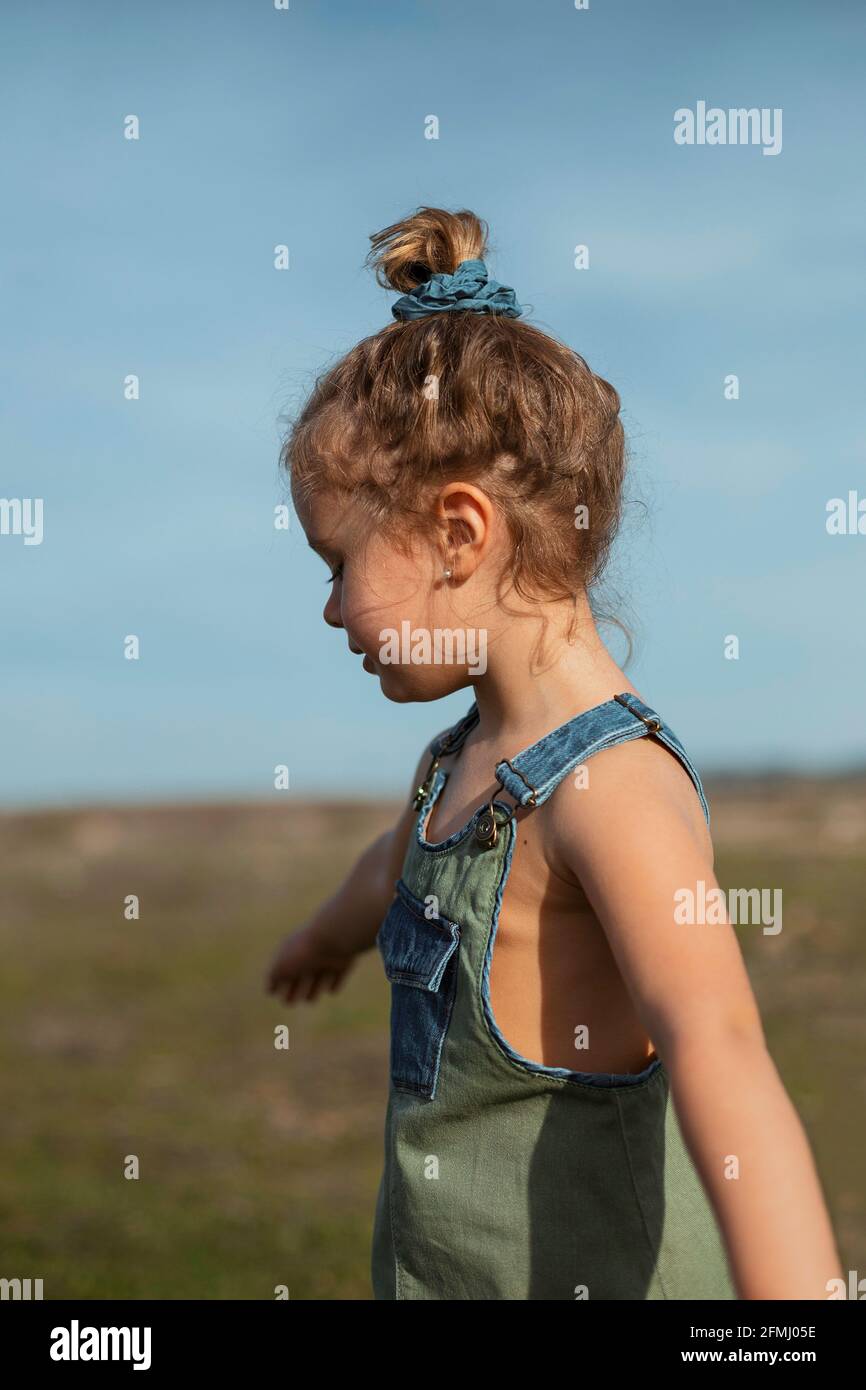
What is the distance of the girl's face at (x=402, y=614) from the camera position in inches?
73.3

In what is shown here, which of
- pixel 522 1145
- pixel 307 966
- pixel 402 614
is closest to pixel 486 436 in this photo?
pixel 402 614

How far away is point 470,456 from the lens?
1.88 m

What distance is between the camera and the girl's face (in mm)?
1861

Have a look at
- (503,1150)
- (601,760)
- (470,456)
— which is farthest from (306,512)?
(503,1150)

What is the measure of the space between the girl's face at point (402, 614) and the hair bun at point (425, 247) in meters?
0.46

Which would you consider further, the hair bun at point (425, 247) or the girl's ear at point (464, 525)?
the hair bun at point (425, 247)

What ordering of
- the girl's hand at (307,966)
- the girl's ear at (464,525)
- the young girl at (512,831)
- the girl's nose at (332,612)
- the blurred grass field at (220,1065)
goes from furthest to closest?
the blurred grass field at (220,1065)
the girl's hand at (307,966)
the girl's nose at (332,612)
the girl's ear at (464,525)
the young girl at (512,831)

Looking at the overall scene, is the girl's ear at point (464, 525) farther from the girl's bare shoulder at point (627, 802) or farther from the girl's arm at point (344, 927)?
the girl's arm at point (344, 927)

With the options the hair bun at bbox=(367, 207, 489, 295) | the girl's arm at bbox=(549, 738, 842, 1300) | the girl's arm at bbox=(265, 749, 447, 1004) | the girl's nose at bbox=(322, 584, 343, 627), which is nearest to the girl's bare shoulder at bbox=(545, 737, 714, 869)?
the girl's arm at bbox=(549, 738, 842, 1300)

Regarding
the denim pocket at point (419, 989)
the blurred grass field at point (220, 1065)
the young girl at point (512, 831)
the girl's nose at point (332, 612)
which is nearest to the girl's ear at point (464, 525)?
the young girl at point (512, 831)


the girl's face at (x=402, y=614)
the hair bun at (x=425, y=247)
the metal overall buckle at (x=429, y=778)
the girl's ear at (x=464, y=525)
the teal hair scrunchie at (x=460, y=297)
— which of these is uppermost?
the hair bun at (x=425, y=247)

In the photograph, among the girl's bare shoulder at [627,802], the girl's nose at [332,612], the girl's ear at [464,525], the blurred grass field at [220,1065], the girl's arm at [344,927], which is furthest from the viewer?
the blurred grass field at [220,1065]

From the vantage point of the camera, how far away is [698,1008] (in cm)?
141
